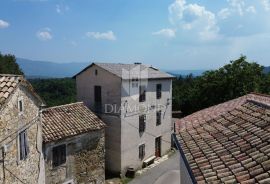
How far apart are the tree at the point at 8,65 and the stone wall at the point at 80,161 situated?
34.9 metres

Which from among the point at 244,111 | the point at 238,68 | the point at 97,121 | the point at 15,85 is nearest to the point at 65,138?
the point at 97,121

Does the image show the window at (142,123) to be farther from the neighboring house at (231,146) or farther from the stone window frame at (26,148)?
the neighboring house at (231,146)

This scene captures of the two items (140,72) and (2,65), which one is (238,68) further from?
(2,65)

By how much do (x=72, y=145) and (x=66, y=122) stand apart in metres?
1.60

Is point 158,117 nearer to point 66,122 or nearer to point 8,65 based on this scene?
point 66,122

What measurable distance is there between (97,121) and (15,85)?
10.2m

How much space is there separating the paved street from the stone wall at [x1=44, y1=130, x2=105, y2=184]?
4.39 meters

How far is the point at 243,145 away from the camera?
7.70 m

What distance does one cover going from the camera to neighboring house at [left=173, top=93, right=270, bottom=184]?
21.0 ft

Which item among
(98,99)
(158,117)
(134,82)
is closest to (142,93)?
(134,82)

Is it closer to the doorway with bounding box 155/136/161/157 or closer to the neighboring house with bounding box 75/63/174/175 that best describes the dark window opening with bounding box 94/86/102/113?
the neighboring house with bounding box 75/63/174/175

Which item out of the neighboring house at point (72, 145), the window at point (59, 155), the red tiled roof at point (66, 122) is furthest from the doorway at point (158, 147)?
the window at point (59, 155)

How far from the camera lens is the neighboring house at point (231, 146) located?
6.41 metres

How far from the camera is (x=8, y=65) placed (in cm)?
5222
